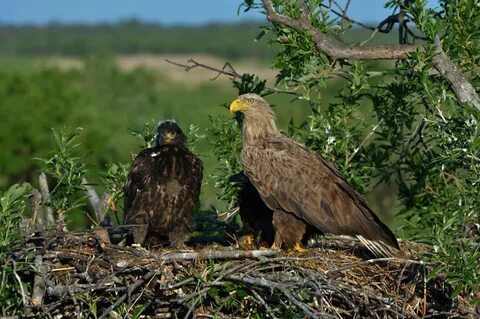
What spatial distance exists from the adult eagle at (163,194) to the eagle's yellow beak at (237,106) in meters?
0.54

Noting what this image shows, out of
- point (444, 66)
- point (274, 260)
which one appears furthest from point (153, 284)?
point (444, 66)

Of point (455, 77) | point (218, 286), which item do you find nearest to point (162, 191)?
point (218, 286)

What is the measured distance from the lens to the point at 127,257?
A: 8164mm

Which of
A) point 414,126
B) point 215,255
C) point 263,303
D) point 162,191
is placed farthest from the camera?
point 414,126

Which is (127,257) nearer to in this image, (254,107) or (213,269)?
(213,269)

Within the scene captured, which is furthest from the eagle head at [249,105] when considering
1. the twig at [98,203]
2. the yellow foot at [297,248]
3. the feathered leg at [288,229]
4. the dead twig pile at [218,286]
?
the dead twig pile at [218,286]

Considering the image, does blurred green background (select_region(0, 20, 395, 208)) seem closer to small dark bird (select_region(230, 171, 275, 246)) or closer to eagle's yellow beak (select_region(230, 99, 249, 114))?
eagle's yellow beak (select_region(230, 99, 249, 114))

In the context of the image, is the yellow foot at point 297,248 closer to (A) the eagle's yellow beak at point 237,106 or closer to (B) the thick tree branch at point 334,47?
(A) the eagle's yellow beak at point 237,106

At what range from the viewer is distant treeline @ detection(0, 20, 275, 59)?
138 metres

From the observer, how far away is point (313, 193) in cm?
890

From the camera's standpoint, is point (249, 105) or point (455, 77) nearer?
point (455, 77)

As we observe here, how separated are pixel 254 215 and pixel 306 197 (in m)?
0.67

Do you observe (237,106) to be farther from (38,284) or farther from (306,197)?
(38,284)

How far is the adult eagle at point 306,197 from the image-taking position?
8789 mm
